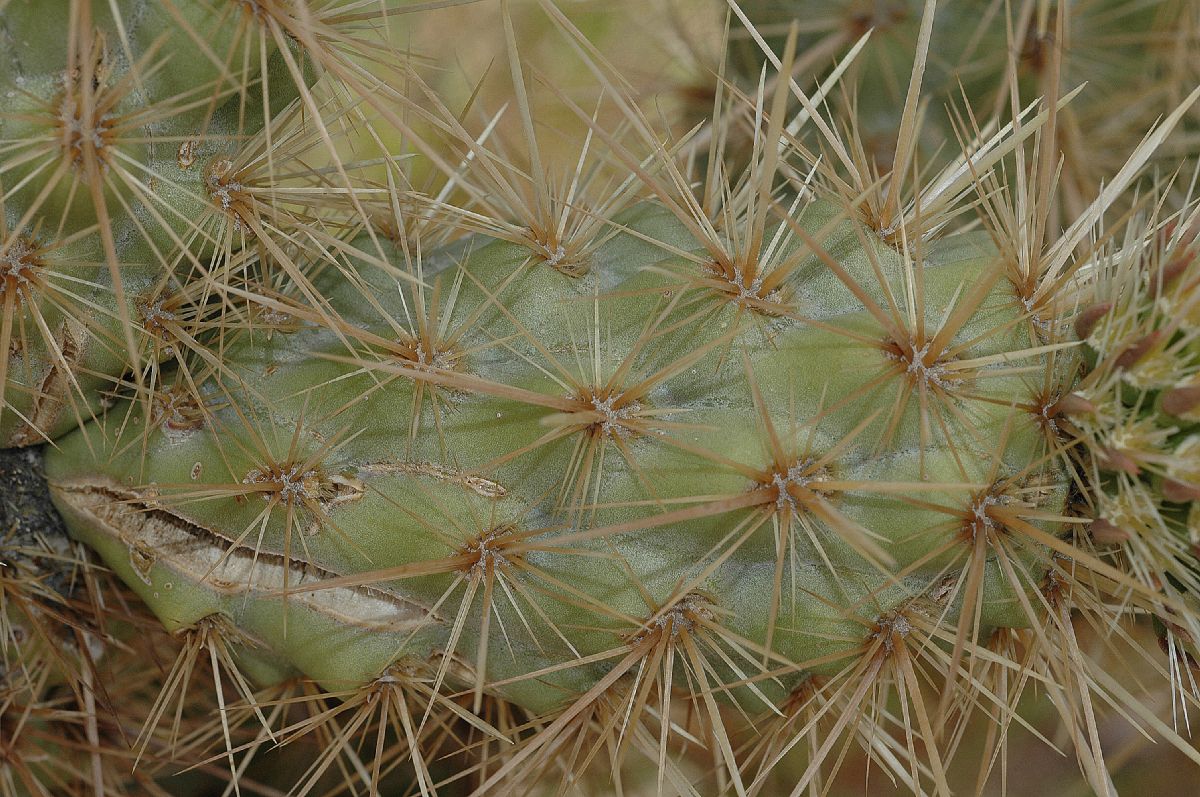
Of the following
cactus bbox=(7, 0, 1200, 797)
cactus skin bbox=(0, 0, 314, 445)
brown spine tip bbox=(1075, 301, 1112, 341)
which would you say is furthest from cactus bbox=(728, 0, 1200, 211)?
cactus skin bbox=(0, 0, 314, 445)

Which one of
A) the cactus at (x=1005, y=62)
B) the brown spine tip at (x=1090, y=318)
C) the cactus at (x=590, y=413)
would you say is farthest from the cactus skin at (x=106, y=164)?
the cactus at (x=1005, y=62)

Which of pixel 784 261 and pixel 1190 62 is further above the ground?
pixel 1190 62

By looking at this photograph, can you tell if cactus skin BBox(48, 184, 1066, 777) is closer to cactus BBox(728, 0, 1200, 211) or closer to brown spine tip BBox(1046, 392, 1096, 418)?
brown spine tip BBox(1046, 392, 1096, 418)

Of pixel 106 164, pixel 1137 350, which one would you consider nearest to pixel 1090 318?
pixel 1137 350

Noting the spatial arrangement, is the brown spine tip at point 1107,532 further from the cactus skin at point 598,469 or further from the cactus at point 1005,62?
the cactus at point 1005,62

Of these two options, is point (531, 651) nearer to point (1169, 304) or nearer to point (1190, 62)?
point (1169, 304)

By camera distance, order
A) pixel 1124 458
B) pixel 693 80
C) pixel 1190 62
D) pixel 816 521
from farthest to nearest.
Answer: pixel 693 80
pixel 1190 62
pixel 816 521
pixel 1124 458

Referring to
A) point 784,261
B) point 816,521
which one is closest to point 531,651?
point 816,521
